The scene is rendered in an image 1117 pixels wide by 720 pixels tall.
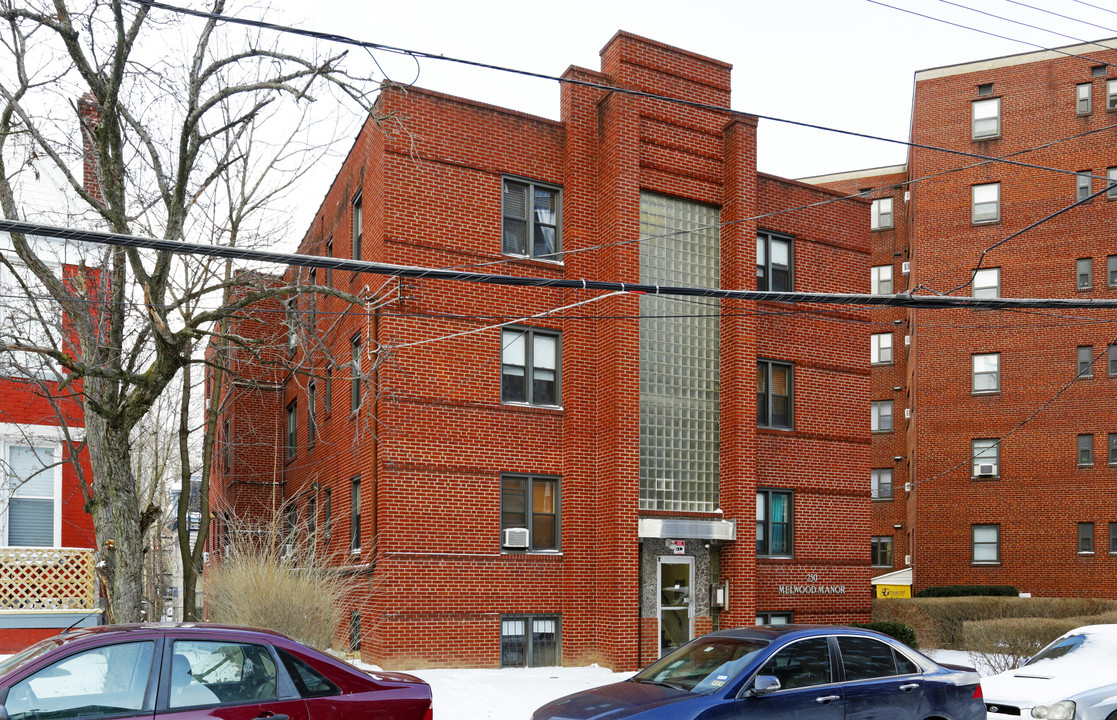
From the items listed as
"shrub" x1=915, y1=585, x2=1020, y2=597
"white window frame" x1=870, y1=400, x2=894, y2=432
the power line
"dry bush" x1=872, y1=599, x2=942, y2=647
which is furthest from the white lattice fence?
"white window frame" x1=870, y1=400, x2=894, y2=432

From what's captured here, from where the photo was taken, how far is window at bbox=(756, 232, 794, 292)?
926 inches

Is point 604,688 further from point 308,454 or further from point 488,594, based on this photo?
point 308,454

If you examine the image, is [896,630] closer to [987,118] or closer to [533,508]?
[533,508]

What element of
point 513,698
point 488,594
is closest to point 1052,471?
point 488,594

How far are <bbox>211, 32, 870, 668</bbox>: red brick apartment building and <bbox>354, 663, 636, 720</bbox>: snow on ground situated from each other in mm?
776

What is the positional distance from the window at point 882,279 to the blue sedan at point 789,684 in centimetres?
3982

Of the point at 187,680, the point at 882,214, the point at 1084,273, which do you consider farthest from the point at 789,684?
the point at 882,214

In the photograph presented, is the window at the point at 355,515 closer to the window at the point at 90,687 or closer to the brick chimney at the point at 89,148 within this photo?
the brick chimney at the point at 89,148

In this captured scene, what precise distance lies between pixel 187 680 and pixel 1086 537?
117 feet

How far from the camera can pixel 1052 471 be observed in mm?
36625

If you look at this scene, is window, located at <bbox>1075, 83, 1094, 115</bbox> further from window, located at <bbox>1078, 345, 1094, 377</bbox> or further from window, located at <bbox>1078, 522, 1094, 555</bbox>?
window, located at <bbox>1078, 522, 1094, 555</bbox>

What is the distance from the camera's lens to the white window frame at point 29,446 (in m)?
20.5

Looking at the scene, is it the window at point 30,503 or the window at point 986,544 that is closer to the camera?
the window at point 30,503

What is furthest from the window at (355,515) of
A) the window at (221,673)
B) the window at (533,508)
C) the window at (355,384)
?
the window at (221,673)
